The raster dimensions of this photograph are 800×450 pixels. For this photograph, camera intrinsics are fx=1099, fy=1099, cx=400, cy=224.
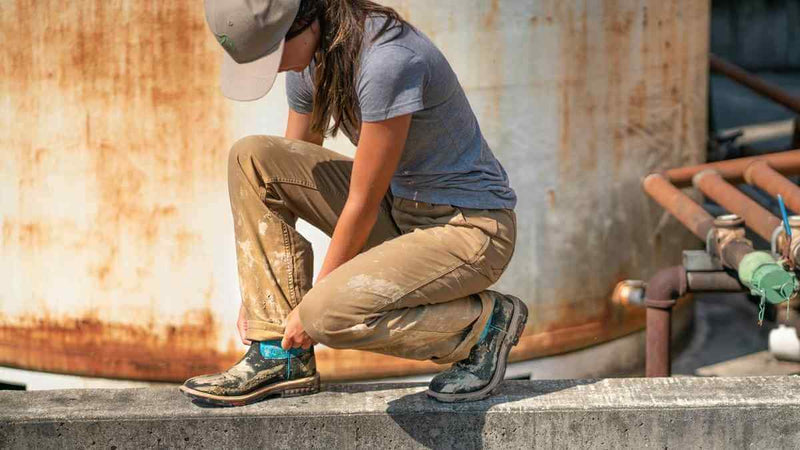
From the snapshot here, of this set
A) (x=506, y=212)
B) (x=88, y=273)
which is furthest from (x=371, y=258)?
(x=88, y=273)

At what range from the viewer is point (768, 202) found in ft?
23.2

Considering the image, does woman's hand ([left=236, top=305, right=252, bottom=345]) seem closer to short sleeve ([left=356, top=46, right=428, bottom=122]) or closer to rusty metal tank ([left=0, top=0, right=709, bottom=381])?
short sleeve ([left=356, top=46, right=428, bottom=122])

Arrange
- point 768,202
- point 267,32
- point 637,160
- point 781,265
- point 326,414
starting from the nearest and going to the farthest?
point 267,32 → point 326,414 → point 781,265 → point 637,160 → point 768,202

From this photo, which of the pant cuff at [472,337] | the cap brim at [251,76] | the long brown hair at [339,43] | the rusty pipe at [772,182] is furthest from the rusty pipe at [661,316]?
the cap brim at [251,76]

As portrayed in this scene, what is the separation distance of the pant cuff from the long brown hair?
0.74 metres

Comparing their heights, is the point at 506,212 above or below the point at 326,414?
above

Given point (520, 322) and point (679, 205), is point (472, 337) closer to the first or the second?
point (520, 322)

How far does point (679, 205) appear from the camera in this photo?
5234 millimetres

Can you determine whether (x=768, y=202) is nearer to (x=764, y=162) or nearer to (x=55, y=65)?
(x=764, y=162)

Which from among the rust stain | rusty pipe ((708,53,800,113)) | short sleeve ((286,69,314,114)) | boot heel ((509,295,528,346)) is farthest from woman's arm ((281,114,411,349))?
rusty pipe ((708,53,800,113))

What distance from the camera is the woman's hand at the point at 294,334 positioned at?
3.17 m

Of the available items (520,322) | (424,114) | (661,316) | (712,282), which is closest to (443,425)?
(520,322)

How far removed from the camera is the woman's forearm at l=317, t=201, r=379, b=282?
3.06 metres

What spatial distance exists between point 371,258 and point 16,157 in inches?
100
